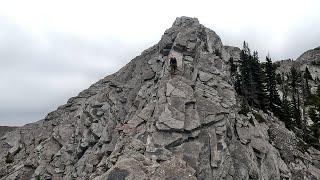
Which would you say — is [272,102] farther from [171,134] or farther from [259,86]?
[171,134]

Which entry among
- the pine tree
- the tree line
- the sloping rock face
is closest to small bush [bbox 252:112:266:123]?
the sloping rock face

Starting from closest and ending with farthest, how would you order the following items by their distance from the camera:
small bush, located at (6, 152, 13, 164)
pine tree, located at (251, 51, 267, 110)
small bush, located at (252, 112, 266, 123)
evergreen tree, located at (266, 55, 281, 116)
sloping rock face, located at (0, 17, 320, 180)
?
sloping rock face, located at (0, 17, 320, 180), small bush, located at (252, 112, 266, 123), small bush, located at (6, 152, 13, 164), pine tree, located at (251, 51, 267, 110), evergreen tree, located at (266, 55, 281, 116)

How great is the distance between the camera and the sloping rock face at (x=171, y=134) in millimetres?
36219

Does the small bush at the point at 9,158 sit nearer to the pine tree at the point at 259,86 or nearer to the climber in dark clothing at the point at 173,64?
the climber in dark clothing at the point at 173,64

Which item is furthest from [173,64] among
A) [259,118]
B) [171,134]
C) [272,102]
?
[272,102]

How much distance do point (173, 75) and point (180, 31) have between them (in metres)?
13.8

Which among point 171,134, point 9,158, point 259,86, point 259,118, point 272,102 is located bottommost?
point 9,158

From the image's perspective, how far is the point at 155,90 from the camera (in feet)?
151

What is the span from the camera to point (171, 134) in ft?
124

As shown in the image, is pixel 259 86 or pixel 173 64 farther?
pixel 259 86

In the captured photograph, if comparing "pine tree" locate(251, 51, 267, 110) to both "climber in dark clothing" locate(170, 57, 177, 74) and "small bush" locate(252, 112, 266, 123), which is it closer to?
"small bush" locate(252, 112, 266, 123)

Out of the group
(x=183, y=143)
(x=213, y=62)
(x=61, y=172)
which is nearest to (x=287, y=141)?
(x=213, y=62)

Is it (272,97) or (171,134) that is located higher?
(272,97)

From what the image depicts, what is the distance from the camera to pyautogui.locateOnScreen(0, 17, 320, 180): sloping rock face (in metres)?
36.2
